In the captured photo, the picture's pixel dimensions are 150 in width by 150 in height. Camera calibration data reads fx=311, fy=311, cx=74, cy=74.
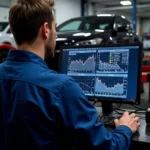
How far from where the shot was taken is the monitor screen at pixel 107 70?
Answer: 1763 mm

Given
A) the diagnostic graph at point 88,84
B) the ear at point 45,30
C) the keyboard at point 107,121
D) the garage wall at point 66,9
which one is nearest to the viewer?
the ear at point 45,30

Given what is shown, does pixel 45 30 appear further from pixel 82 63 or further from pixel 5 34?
pixel 5 34

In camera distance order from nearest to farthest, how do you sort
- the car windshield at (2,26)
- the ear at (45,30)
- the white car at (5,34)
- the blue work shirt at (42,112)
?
the blue work shirt at (42,112) < the ear at (45,30) < the white car at (5,34) < the car windshield at (2,26)

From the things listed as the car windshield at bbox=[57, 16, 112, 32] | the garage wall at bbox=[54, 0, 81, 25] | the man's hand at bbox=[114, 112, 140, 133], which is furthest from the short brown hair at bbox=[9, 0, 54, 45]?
the garage wall at bbox=[54, 0, 81, 25]

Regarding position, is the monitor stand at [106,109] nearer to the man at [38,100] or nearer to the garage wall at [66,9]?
the man at [38,100]

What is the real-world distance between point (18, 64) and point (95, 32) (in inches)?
215

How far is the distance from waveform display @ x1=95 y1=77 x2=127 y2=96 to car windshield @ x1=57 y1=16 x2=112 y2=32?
5107mm

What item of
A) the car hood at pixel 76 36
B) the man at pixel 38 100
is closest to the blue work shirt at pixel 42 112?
the man at pixel 38 100

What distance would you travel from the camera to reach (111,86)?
1.82 m

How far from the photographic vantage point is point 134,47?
178cm

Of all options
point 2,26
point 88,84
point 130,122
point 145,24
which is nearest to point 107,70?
point 88,84

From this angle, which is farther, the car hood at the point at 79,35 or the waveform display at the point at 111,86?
the car hood at the point at 79,35

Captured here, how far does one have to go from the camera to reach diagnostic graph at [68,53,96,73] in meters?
1.93

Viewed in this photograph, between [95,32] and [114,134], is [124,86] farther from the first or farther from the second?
[95,32]
